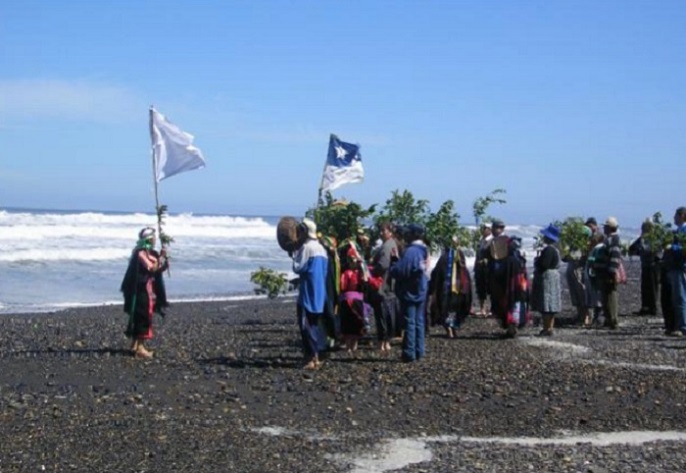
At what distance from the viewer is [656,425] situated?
9.14 m

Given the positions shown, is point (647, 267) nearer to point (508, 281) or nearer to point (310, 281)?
point (508, 281)

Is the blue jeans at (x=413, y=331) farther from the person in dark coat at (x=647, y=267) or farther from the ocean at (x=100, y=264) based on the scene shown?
the person in dark coat at (x=647, y=267)

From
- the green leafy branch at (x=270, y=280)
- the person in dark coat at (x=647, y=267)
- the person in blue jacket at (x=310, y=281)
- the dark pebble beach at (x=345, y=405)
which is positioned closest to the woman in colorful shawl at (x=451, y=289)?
the dark pebble beach at (x=345, y=405)

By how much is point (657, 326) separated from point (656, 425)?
317 inches

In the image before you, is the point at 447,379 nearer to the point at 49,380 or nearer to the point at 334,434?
the point at 334,434

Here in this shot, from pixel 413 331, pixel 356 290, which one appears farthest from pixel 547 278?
pixel 356 290

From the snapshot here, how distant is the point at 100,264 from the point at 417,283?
2854 centimetres

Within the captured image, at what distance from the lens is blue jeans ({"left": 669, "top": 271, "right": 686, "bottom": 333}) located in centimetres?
1459

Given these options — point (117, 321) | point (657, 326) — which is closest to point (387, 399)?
point (657, 326)

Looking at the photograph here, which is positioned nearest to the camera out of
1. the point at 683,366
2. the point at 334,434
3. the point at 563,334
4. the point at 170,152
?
the point at 334,434

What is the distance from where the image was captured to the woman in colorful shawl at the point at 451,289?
1491cm

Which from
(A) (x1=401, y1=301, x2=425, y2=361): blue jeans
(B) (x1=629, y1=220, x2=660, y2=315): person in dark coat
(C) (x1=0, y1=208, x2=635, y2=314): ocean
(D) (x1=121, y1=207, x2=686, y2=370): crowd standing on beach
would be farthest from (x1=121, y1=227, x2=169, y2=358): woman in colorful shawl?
(B) (x1=629, y1=220, x2=660, y2=315): person in dark coat

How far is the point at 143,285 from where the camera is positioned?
12617 millimetres

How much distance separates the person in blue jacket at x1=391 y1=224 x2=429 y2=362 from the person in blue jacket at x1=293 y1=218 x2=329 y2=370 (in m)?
1.00
